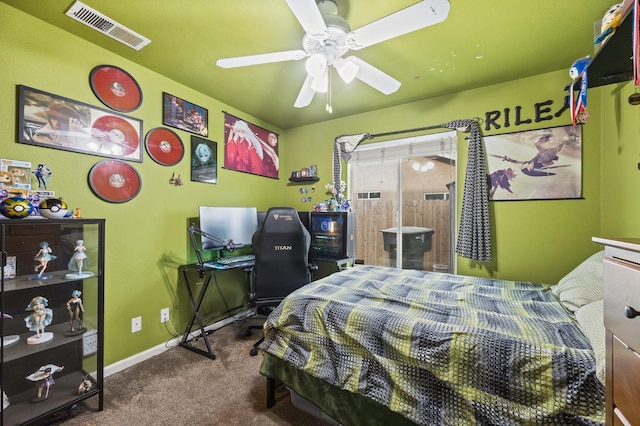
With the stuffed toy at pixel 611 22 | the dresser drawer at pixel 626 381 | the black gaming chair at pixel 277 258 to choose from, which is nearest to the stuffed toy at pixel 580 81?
the stuffed toy at pixel 611 22

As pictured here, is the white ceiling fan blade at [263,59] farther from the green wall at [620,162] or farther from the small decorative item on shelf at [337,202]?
the green wall at [620,162]

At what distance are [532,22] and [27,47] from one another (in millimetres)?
3386

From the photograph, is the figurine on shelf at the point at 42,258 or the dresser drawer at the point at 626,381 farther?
the figurine on shelf at the point at 42,258

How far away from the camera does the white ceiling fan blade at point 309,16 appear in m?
1.23

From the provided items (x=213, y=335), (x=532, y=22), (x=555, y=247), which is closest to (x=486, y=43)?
(x=532, y=22)

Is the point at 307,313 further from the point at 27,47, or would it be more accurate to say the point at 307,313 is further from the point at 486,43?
the point at 27,47

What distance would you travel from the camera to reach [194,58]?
2168 mm

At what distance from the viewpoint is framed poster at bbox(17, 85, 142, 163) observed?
1747 mm

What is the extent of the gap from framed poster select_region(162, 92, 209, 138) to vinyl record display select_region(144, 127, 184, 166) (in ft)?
0.34

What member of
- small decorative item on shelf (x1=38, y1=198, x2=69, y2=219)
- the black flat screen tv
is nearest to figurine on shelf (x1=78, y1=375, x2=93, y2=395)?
small decorative item on shelf (x1=38, y1=198, x2=69, y2=219)

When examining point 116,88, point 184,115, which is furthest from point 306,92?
point 116,88

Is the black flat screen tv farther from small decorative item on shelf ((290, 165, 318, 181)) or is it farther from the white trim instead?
the white trim

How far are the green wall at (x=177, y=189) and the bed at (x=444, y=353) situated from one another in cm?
73

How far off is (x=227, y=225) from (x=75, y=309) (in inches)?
54.6
